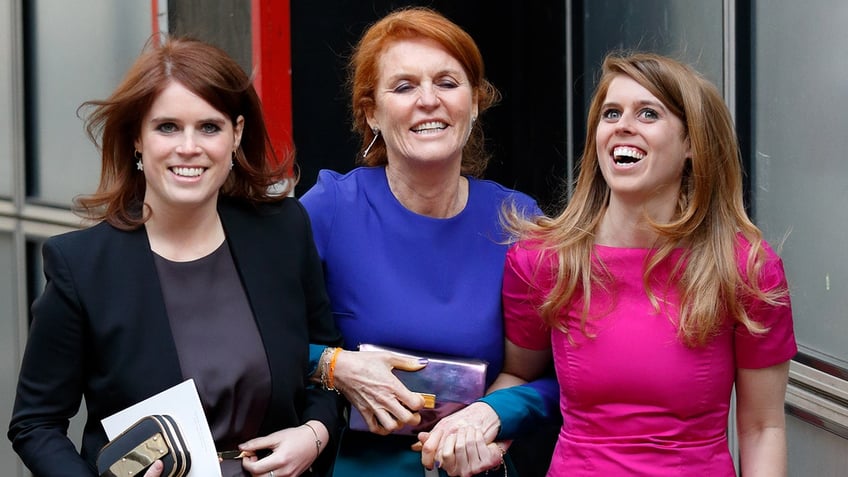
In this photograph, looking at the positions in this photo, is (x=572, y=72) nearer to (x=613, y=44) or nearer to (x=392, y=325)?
(x=613, y=44)

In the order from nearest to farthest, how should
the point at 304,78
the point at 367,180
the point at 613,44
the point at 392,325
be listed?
the point at 392,325
the point at 367,180
the point at 304,78
the point at 613,44

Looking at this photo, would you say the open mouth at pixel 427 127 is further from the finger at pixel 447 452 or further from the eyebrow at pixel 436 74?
the finger at pixel 447 452

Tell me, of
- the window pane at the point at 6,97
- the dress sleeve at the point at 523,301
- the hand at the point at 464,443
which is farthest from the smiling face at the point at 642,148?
the window pane at the point at 6,97

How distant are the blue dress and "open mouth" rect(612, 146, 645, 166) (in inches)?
15.6

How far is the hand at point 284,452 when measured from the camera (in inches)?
101

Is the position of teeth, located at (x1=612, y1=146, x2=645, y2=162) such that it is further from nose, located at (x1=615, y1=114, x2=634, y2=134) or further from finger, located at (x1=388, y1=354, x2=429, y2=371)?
finger, located at (x1=388, y1=354, x2=429, y2=371)

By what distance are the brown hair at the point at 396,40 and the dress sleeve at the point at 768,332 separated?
3.08ft

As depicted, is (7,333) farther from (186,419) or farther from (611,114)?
(611,114)

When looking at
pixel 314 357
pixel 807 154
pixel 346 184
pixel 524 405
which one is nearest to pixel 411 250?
pixel 346 184

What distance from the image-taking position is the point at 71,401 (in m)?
2.49

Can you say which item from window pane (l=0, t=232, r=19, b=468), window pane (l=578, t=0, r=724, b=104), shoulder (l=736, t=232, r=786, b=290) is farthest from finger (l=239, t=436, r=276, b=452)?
window pane (l=0, t=232, r=19, b=468)

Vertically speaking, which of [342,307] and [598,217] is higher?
[598,217]

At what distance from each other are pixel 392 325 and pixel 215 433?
551 millimetres

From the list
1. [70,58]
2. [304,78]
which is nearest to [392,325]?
[304,78]
